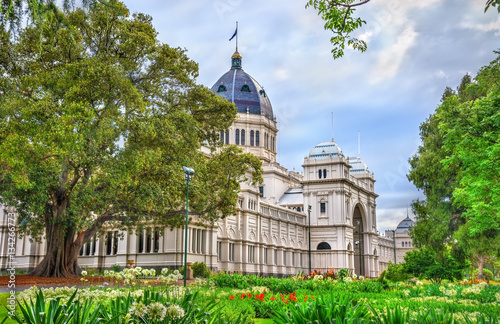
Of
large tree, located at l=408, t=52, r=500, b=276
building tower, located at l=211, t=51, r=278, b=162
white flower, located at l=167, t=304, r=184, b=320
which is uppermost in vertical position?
building tower, located at l=211, t=51, r=278, b=162

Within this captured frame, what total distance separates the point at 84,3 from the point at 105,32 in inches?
682

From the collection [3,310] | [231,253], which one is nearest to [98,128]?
[3,310]

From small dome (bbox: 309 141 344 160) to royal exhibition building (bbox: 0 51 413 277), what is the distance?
0.16 meters

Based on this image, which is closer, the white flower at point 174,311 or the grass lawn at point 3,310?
the white flower at point 174,311

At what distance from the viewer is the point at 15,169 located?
76.6 ft

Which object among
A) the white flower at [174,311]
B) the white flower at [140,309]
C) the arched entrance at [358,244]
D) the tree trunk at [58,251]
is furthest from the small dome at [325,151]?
the white flower at [140,309]

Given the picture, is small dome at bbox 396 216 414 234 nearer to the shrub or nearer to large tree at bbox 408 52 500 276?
large tree at bbox 408 52 500 276

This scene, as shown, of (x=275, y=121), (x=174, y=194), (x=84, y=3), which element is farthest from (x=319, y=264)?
(x=84, y=3)

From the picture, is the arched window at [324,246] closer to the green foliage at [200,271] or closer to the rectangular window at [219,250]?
the rectangular window at [219,250]

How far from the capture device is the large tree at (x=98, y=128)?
2445 centimetres

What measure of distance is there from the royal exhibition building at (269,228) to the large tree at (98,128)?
8.95m

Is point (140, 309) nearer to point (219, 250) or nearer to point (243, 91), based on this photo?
point (219, 250)

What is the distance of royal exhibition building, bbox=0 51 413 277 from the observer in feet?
141

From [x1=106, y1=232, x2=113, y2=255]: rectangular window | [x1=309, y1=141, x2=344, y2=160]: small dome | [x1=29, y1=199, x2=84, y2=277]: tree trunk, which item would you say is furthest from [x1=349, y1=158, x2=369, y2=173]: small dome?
[x1=29, y1=199, x2=84, y2=277]: tree trunk
